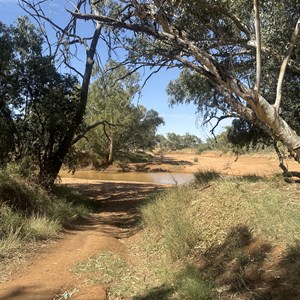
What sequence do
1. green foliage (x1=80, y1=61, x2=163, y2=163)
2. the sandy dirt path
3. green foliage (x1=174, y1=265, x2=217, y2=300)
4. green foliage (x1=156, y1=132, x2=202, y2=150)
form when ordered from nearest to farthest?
green foliage (x1=174, y1=265, x2=217, y2=300), the sandy dirt path, green foliage (x1=80, y1=61, x2=163, y2=163), green foliage (x1=156, y1=132, x2=202, y2=150)

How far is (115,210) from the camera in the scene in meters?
13.2

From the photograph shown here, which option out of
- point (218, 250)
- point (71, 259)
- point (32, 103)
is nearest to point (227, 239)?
point (218, 250)

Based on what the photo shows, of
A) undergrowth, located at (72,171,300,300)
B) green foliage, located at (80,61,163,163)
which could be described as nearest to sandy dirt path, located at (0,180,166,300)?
undergrowth, located at (72,171,300,300)

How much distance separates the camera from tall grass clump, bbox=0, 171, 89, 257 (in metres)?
7.07

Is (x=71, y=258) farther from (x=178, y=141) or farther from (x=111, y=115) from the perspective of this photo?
(x=178, y=141)

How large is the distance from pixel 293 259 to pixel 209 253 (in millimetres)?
1744

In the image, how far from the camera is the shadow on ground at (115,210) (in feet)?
32.4

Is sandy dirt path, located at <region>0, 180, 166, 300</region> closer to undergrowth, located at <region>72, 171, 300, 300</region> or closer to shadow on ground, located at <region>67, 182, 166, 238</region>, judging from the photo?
shadow on ground, located at <region>67, 182, 166, 238</region>

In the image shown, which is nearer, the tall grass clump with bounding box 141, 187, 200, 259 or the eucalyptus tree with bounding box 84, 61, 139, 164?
the tall grass clump with bounding box 141, 187, 200, 259

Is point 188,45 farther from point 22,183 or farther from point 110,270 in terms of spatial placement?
point 22,183

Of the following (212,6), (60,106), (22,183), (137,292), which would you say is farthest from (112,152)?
(137,292)

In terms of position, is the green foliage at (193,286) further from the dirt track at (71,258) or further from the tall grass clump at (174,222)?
the dirt track at (71,258)

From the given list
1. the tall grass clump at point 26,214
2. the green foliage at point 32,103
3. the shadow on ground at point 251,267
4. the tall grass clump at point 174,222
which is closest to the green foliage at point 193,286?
the shadow on ground at point 251,267

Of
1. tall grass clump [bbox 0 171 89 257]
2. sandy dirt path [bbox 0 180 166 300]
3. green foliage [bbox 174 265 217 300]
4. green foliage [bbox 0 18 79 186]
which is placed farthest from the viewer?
green foliage [bbox 0 18 79 186]
